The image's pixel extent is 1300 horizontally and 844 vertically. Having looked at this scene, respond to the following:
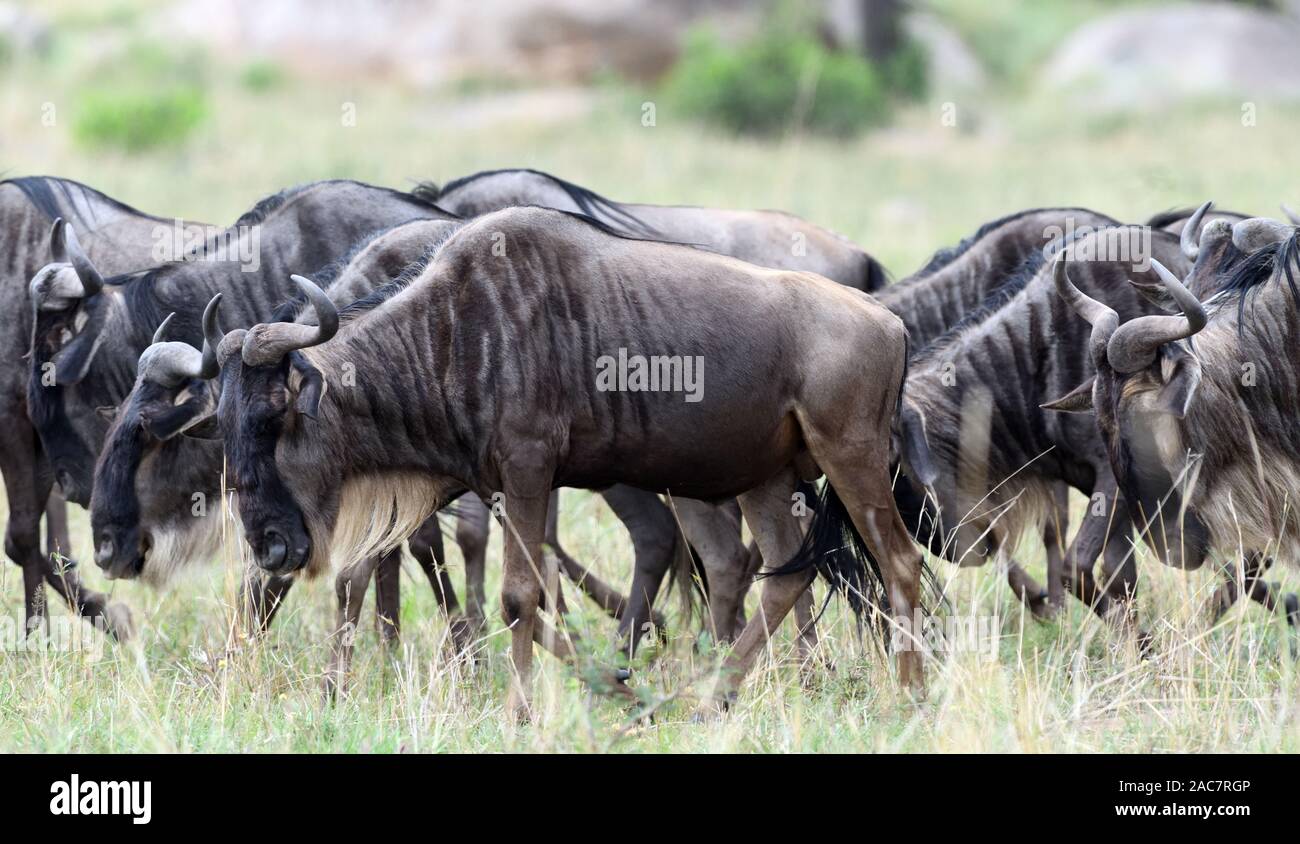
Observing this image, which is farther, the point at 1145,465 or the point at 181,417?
the point at 181,417

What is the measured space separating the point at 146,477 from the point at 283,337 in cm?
98

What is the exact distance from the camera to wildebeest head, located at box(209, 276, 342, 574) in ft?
13.2

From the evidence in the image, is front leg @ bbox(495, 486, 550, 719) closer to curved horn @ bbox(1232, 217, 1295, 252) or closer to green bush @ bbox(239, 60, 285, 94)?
curved horn @ bbox(1232, 217, 1295, 252)

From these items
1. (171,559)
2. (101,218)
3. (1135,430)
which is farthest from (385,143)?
(1135,430)

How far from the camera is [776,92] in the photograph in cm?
1700

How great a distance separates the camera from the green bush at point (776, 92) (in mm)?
16844

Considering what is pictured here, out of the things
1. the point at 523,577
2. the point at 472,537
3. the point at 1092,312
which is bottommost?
the point at 472,537

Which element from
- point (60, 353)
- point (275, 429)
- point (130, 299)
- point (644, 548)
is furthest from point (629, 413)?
point (60, 353)

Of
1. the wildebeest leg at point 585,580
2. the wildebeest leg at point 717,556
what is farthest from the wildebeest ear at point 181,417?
the wildebeest leg at point 717,556

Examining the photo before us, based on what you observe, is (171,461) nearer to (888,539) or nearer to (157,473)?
(157,473)

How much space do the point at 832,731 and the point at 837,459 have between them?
0.79 meters

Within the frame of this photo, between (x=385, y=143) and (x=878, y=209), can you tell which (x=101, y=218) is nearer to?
(x=878, y=209)

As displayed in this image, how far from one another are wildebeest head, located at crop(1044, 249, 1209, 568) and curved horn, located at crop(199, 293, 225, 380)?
2.42 meters

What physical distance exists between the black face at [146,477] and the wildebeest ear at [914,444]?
7.03 ft
